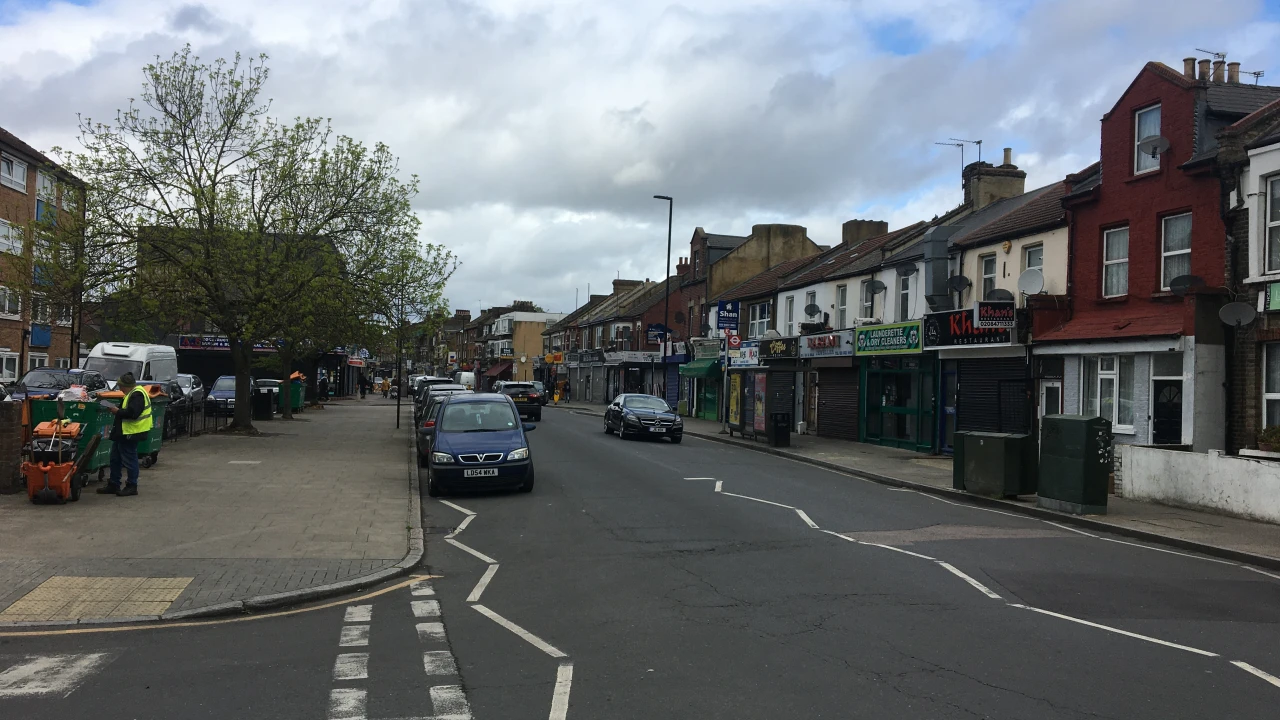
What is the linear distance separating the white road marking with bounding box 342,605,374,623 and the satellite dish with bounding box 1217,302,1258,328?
584 inches

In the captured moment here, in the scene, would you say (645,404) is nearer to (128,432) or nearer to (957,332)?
(957,332)

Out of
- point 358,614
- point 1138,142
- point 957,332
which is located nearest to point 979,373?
point 957,332

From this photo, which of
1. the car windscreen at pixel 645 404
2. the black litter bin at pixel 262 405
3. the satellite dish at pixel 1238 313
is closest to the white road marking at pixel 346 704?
the satellite dish at pixel 1238 313

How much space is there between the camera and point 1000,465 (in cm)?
1541

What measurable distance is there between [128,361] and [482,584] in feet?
77.3

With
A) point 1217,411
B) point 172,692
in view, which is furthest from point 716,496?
point 172,692

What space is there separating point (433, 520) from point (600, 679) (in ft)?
24.8

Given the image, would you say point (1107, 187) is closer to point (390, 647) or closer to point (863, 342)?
point (863, 342)

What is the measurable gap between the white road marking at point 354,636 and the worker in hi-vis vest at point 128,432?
284 inches

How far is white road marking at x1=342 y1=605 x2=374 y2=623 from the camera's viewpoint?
718 centimetres

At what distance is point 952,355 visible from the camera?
23.8 m

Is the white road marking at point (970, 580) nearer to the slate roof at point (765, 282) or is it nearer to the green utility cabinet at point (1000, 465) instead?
the green utility cabinet at point (1000, 465)

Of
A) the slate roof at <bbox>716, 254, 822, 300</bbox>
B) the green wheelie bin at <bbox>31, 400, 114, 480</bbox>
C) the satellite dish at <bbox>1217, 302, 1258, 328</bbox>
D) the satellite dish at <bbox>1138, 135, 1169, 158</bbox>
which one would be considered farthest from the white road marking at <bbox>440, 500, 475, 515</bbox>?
the slate roof at <bbox>716, 254, 822, 300</bbox>

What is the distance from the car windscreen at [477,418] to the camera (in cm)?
1568
